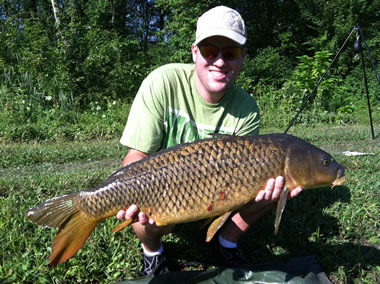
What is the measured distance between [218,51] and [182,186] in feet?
2.96

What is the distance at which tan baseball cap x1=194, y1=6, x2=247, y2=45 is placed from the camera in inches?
79.0

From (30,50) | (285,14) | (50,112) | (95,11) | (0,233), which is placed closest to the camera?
(0,233)

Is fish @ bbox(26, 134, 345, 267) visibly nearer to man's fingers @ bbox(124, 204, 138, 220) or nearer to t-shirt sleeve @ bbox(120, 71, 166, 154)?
man's fingers @ bbox(124, 204, 138, 220)

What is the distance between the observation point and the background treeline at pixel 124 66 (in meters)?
6.34

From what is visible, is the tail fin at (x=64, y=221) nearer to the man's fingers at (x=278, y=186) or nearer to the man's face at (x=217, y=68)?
the man's fingers at (x=278, y=186)

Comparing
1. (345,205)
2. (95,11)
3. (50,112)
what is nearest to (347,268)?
(345,205)

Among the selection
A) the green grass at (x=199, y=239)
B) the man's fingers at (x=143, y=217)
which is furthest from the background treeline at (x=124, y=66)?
the man's fingers at (x=143, y=217)

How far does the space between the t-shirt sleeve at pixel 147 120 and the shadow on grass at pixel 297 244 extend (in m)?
0.73

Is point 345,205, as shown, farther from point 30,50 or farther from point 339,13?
point 339,13

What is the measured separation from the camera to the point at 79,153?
4516 millimetres

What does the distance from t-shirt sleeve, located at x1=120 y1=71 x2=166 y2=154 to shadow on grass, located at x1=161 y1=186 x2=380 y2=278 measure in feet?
2.41

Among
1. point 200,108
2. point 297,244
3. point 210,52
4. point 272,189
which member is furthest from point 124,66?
point 272,189

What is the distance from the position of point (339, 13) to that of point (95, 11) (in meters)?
8.55

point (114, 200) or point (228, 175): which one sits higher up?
point (228, 175)
